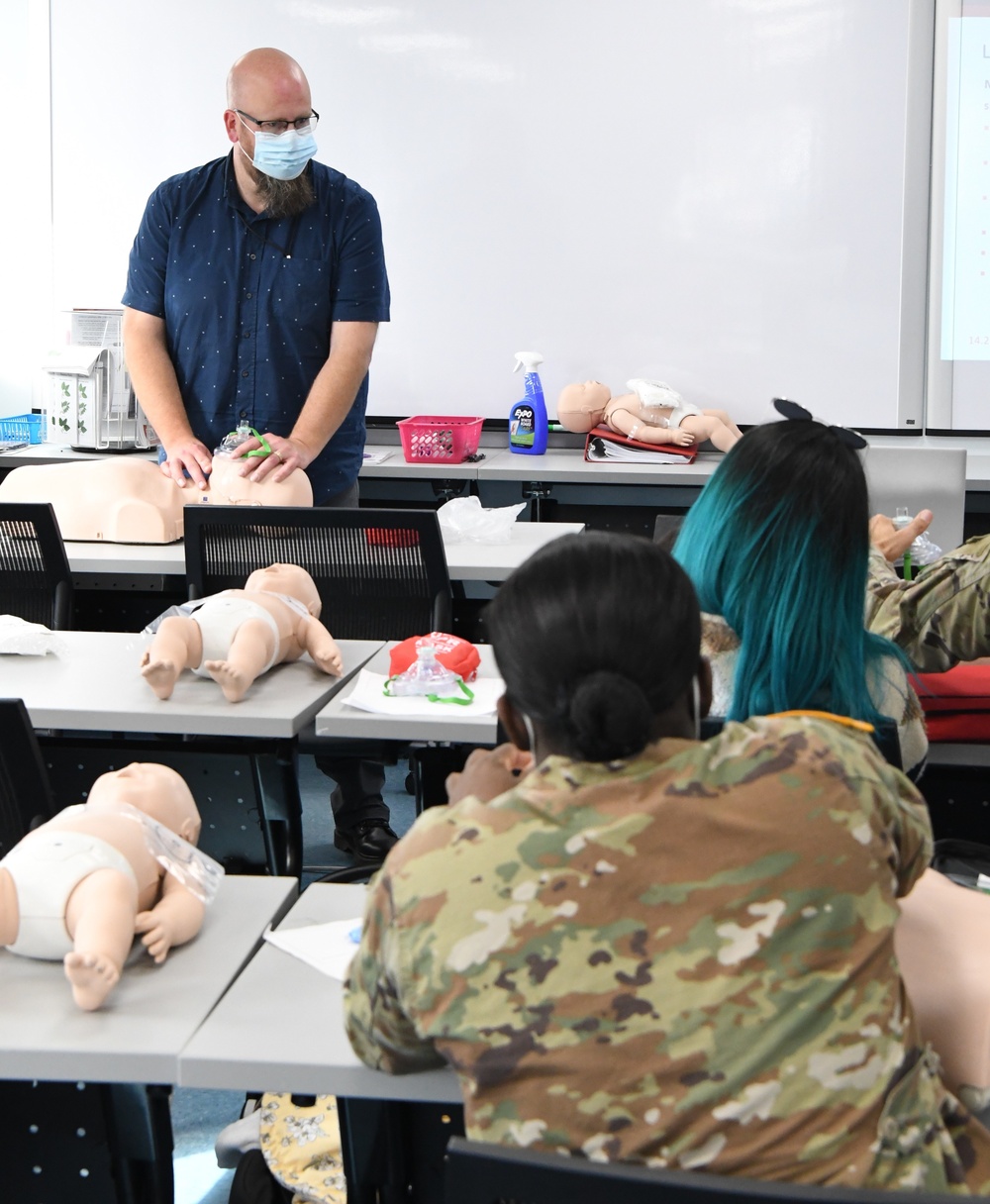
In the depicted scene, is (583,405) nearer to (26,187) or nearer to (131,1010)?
(26,187)

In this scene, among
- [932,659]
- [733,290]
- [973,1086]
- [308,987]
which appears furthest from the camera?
[733,290]

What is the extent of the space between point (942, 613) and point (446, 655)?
799 millimetres

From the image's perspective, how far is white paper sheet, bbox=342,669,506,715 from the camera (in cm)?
206

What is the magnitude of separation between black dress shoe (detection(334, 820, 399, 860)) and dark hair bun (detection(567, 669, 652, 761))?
2197 mm

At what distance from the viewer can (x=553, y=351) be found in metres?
4.93

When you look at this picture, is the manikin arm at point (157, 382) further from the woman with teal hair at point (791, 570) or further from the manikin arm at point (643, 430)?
the woman with teal hair at point (791, 570)

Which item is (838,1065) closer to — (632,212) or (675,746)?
(675,746)

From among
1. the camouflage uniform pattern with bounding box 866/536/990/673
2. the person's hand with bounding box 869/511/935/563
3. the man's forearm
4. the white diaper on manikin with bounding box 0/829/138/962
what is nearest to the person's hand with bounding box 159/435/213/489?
the man's forearm

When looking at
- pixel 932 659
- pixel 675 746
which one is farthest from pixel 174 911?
pixel 932 659

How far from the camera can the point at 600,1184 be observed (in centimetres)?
82

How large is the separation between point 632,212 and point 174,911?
13.0ft

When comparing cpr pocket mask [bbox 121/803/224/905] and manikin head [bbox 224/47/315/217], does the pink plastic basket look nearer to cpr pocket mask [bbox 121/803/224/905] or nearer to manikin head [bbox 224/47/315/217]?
manikin head [bbox 224/47/315/217]

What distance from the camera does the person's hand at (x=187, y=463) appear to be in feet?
10.6

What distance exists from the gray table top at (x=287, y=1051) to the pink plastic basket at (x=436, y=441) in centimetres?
331
